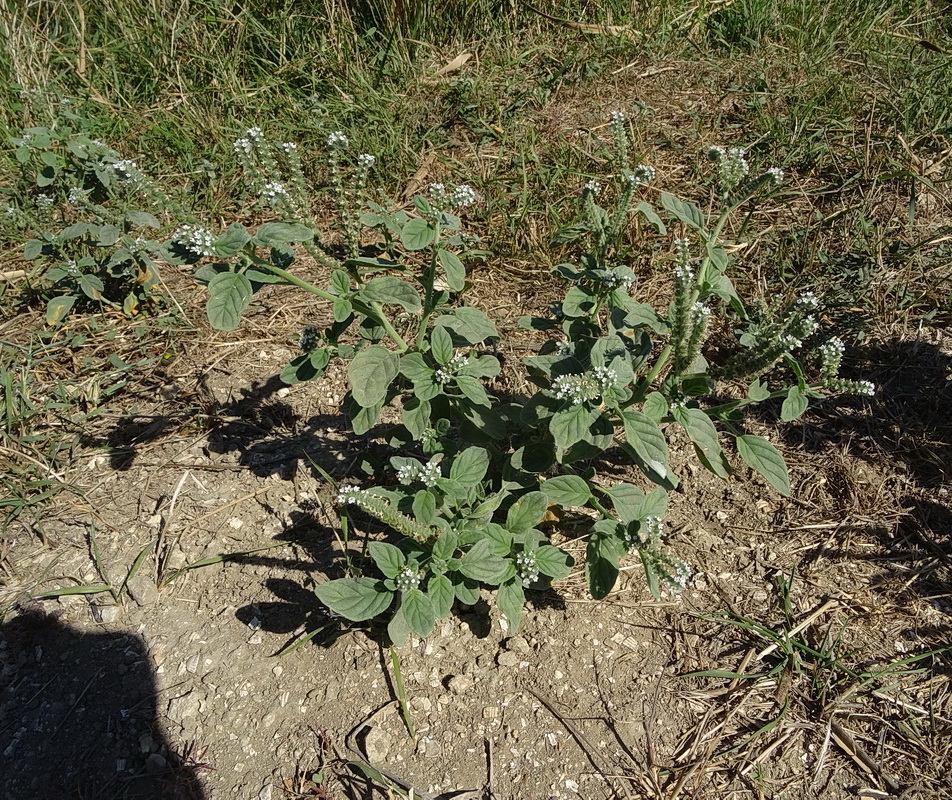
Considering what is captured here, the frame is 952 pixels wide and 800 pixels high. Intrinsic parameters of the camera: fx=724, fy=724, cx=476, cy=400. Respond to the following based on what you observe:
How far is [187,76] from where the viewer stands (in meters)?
4.47

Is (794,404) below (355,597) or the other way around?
the other way around

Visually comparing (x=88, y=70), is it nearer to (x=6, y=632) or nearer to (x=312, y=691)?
(x=6, y=632)

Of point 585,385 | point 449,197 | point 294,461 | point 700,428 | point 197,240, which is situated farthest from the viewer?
point 294,461

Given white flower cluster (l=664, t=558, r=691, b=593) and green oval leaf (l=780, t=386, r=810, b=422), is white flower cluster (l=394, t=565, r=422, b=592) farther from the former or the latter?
green oval leaf (l=780, t=386, r=810, b=422)

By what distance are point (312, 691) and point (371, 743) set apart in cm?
26

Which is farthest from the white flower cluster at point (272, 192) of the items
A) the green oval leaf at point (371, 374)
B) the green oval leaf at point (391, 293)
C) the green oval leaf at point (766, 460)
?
the green oval leaf at point (766, 460)

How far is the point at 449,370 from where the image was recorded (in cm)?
205

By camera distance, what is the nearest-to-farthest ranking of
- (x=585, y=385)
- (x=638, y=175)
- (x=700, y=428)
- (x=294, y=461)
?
(x=585, y=385) < (x=700, y=428) < (x=638, y=175) < (x=294, y=461)

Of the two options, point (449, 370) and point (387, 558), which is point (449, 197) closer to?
point (449, 370)

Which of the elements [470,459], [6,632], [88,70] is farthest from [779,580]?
[88,70]

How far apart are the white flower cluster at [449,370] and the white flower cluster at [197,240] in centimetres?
67

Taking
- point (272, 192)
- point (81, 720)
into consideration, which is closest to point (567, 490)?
point (272, 192)

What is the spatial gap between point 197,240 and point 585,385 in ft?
3.32

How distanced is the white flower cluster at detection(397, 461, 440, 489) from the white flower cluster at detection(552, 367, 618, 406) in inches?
16.6
